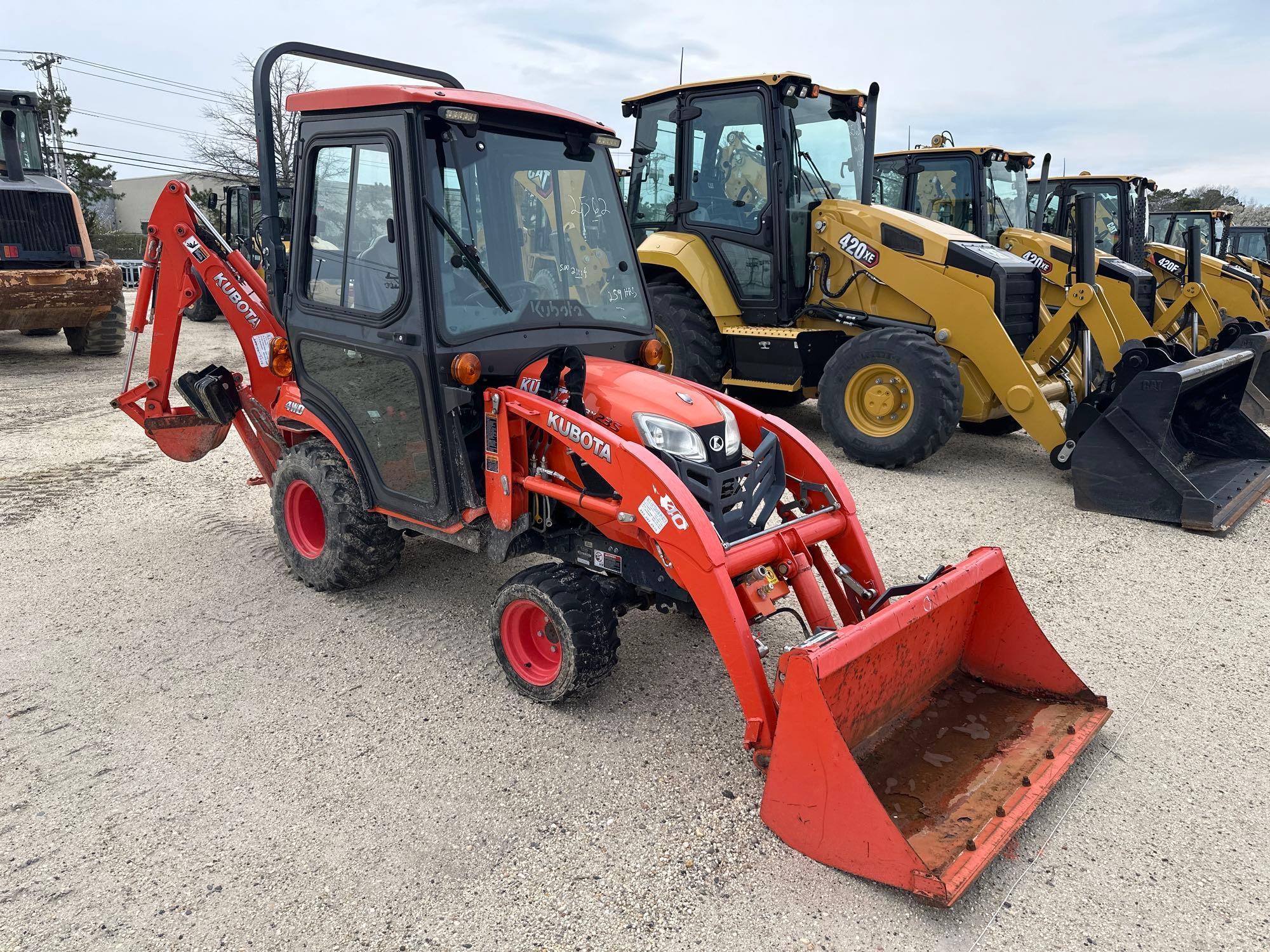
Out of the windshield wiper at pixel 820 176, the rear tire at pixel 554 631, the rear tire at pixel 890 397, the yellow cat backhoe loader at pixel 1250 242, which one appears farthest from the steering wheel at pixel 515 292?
the yellow cat backhoe loader at pixel 1250 242

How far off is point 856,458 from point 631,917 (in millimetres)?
5150

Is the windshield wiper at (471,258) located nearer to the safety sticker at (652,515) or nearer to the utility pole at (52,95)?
the safety sticker at (652,515)

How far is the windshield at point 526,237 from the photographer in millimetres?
3424

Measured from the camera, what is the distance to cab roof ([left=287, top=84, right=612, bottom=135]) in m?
3.31

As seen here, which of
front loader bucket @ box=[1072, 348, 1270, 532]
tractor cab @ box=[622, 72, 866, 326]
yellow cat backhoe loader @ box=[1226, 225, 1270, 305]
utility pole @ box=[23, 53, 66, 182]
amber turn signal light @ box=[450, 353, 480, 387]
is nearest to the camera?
amber turn signal light @ box=[450, 353, 480, 387]

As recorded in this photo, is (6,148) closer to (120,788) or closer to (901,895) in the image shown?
(120,788)

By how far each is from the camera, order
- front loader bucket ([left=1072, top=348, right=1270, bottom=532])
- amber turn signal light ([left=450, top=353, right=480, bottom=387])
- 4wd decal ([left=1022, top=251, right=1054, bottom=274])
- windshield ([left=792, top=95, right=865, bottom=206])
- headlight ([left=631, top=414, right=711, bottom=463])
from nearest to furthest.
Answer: headlight ([left=631, top=414, right=711, bottom=463])
amber turn signal light ([left=450, top=353, right=480, bottom=387])
front loader bucket ([left=1072, top=348, right=1270, bottom=532])
windshield ([left=792, top=95, right=865, bottom=206])
4wd decal ([left=1022, top=251, right=1054, bottom=274])

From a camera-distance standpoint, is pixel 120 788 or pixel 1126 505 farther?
pixel 1126 505

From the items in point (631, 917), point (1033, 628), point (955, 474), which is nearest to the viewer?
point (631, 917)

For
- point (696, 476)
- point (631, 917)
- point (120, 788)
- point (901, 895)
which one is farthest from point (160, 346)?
point (901, 895)

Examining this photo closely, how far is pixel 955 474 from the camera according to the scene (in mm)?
6879

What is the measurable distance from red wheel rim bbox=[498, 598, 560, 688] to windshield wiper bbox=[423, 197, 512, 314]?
3.95ft

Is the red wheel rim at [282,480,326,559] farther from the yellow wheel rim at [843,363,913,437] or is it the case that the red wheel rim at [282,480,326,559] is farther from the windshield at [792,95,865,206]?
the windshield at [792,95,865,206]

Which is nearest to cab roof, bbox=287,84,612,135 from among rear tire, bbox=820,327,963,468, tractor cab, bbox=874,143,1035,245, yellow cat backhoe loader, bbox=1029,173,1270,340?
rear tire, bbox=820,327,963,468
